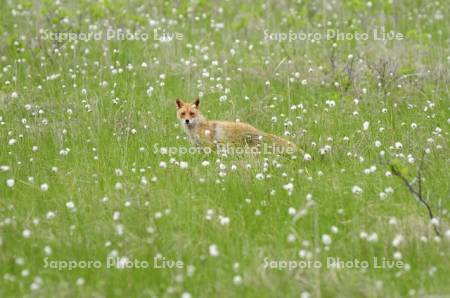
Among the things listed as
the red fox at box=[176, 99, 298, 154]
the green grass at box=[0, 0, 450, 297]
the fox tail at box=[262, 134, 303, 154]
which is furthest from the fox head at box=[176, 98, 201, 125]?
the fox tail at box=[262, 134, 303, 154]

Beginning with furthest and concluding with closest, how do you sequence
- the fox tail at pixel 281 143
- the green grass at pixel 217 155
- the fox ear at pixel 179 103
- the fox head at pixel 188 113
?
the fox ear at pixel 179 103, the fox head at pixel 188 113, the fox tail at pixel 281 143, the green grass at pixel 217 155

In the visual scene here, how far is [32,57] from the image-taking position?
15328 millimetres

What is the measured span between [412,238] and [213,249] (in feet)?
7.56

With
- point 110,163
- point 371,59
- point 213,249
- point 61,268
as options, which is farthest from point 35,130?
point 371,59

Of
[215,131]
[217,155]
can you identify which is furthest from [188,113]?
[217,155]

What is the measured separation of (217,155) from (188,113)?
1052 millimetres

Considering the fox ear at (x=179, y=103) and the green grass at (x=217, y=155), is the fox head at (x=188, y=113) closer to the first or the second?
the fox ear at (x=179, y=103)

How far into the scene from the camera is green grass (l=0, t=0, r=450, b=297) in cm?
787

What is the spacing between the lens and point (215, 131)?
12281mm

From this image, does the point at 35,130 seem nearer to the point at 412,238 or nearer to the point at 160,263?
the point at 160,263

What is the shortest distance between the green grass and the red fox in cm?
35

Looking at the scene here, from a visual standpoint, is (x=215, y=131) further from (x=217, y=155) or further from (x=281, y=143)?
(x=281, y=143)

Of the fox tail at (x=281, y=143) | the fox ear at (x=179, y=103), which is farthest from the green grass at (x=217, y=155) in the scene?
the fox ear at (x=179, y=103)

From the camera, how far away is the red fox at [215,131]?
11938mm
